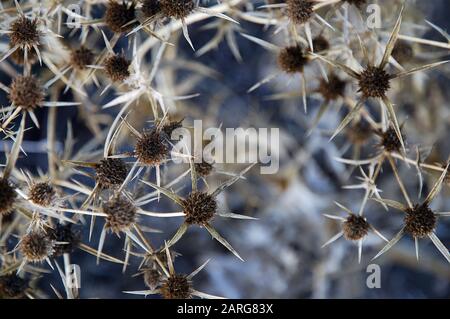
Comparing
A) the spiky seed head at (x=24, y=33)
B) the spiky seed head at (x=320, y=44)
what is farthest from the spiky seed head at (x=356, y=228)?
the spiky seed head at (x=24, y=33)

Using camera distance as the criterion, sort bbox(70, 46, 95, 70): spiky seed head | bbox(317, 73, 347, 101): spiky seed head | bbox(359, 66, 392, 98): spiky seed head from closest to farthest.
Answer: bbox(359, 66, 392, 98): spiky seed head < bbox(70, 46, 95, 70): spiky seed head < bbox(317, 73, 347, 101): spiky seed head

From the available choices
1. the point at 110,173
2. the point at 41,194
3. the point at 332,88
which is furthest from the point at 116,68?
the point at 332,88

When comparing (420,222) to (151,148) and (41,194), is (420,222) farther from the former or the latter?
(41,194)

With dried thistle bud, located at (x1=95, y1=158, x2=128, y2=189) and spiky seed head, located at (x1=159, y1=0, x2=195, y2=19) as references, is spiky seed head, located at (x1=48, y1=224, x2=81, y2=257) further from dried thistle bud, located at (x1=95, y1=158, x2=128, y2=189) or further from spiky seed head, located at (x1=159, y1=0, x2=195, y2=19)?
spiky seed head, located at (x1=159, y1=0, x2=195, y2=19)

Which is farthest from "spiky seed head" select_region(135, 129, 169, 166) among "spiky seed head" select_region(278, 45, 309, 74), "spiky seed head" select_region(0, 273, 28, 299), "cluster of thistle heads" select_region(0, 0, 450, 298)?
"spiky seed head" select_region(0, 273, 28, 299)

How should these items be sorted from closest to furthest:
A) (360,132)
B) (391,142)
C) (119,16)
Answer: (119,16), (391,142), (360,132)

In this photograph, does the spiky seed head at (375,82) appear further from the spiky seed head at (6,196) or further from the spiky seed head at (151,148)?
the spiky seed head at (6,196)

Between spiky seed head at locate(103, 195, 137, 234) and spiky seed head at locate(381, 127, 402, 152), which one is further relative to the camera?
spiky seed head at locate(381, 127, 402, 152)
